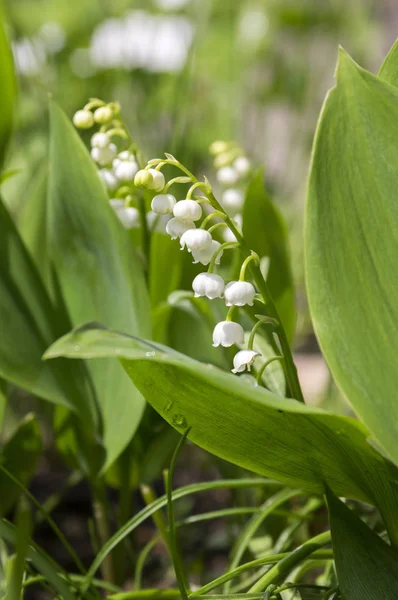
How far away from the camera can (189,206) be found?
1.30ft

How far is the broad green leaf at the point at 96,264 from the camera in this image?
526 mm

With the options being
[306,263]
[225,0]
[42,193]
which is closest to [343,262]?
[306,263]

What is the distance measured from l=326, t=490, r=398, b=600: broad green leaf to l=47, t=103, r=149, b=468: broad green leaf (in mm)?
189

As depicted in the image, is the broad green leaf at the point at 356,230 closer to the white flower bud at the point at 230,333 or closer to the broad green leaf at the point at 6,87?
the white flower bud at the point at 230,333

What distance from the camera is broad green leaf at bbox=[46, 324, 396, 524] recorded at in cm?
34

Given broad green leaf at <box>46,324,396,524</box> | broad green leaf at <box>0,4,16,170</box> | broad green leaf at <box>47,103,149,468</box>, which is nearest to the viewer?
broad green leaf at <box>46,324,396,524</box>

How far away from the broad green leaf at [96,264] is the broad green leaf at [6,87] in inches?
4.3

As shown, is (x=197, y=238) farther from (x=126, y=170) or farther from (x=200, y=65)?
(x=200, y=65)

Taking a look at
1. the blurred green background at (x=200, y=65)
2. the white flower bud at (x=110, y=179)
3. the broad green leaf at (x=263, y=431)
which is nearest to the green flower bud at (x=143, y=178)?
the broad green leaf at (x=263, y=431)

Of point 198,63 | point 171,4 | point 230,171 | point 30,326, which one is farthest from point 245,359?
point 198,63

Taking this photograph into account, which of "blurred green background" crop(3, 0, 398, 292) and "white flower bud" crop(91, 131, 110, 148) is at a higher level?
"white flower bud" crop(91, 131, 110, 148)

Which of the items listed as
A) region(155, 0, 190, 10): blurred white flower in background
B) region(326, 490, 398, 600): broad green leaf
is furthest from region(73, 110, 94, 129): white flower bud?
region(155, 0, 190, 10): blurred white flower in background

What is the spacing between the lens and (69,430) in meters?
0.64

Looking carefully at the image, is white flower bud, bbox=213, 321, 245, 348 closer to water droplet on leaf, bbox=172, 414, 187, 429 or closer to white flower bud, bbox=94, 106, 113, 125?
water droplet on leaf, bbox=172, 414, 187, 429
